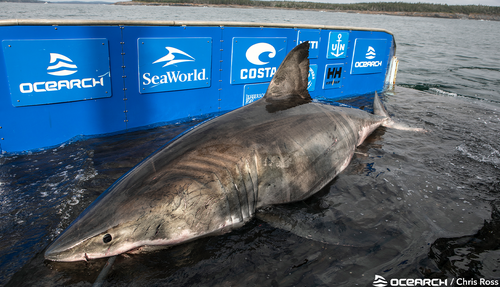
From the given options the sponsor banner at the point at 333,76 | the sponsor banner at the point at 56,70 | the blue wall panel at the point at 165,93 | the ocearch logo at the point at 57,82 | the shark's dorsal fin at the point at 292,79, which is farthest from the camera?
the sponsor banner at the point at 333,76

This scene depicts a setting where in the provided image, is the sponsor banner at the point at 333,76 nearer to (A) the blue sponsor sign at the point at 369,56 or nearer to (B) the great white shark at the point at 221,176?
(A) the blue sponsor sign at the point at 369,56

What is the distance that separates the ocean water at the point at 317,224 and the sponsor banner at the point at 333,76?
114 inches

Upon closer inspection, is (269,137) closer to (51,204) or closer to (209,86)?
(51,204)

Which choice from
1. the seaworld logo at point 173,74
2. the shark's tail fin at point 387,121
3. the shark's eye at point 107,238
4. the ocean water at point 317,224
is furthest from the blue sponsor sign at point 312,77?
the shark's eye at point 107,238

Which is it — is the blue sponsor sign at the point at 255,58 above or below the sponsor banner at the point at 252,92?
above

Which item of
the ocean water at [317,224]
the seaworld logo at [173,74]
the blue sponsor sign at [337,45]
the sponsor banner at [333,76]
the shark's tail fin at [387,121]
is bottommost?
the ocean water at [317,224]

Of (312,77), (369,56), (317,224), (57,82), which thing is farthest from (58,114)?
(369,56)

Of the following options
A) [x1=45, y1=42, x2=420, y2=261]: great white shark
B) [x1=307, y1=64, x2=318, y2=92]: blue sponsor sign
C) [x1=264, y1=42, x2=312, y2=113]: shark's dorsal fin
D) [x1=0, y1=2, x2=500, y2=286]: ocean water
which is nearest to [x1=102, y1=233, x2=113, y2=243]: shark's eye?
[x1=45, y1=42, x2=420, y2=261]: great white shark

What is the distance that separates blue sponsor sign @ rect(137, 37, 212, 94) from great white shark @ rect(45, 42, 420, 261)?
2383 millimetres

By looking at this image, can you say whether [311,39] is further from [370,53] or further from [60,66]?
[60,66]

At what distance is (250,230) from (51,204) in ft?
6.87

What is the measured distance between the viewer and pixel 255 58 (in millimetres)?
6645

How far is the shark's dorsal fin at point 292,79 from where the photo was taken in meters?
4.00

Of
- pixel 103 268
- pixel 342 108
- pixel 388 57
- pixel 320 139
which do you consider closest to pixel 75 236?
pixel 103 268
